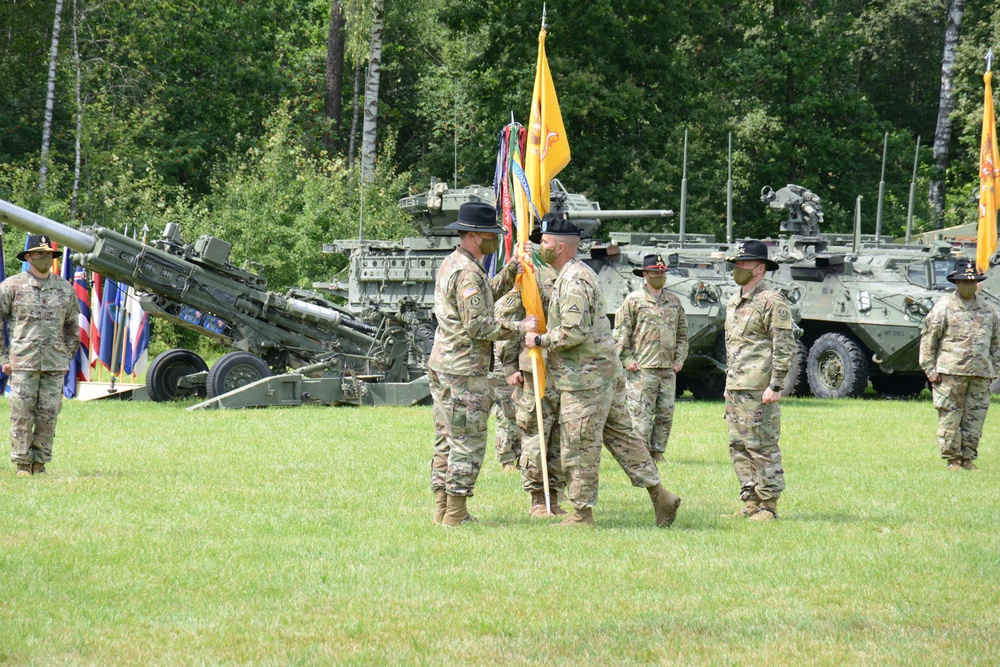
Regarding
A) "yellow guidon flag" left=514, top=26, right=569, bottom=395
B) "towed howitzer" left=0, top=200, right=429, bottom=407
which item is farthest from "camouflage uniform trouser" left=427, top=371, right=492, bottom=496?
"towed howitzer" left=0, top=200, right=429, bottom=407

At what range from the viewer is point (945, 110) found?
36.6 metres

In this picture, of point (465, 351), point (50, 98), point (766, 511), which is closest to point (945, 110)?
point (50, 98)

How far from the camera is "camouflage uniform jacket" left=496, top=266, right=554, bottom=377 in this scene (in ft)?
31.2

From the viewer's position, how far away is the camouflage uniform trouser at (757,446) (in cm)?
916

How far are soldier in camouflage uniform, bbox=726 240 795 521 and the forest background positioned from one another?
69.3 feet

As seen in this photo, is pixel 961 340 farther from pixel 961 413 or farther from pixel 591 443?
pixel 591 443

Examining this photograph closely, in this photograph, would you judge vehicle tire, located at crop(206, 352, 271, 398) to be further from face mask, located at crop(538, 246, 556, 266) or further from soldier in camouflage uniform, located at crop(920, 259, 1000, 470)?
face mask, located at crop(538, 246, 556, 266)

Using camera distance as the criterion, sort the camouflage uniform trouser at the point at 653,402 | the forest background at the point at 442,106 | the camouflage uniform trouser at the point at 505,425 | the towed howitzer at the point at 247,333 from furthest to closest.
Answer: the forest background at the point at 442,106 → the towed howitzer at the point at 247,333 → the camouflage uniform trouser at the point at 653,402 → the camouflage uniform trouser at the point at 505,425

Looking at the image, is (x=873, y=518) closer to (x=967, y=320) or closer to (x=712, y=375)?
(x=967, y=320)

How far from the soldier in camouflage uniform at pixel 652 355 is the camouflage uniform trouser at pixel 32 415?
4.81 meters

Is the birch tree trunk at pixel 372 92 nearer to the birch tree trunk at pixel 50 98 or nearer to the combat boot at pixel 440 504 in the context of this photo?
the birch tree trunk at pixel 50 98

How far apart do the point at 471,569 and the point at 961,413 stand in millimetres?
6559

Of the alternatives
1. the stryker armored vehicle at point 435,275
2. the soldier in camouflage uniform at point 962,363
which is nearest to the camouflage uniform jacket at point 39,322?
the soldier in camouflage uniform at point 962,363

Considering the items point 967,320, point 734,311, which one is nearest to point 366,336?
point 967,320
